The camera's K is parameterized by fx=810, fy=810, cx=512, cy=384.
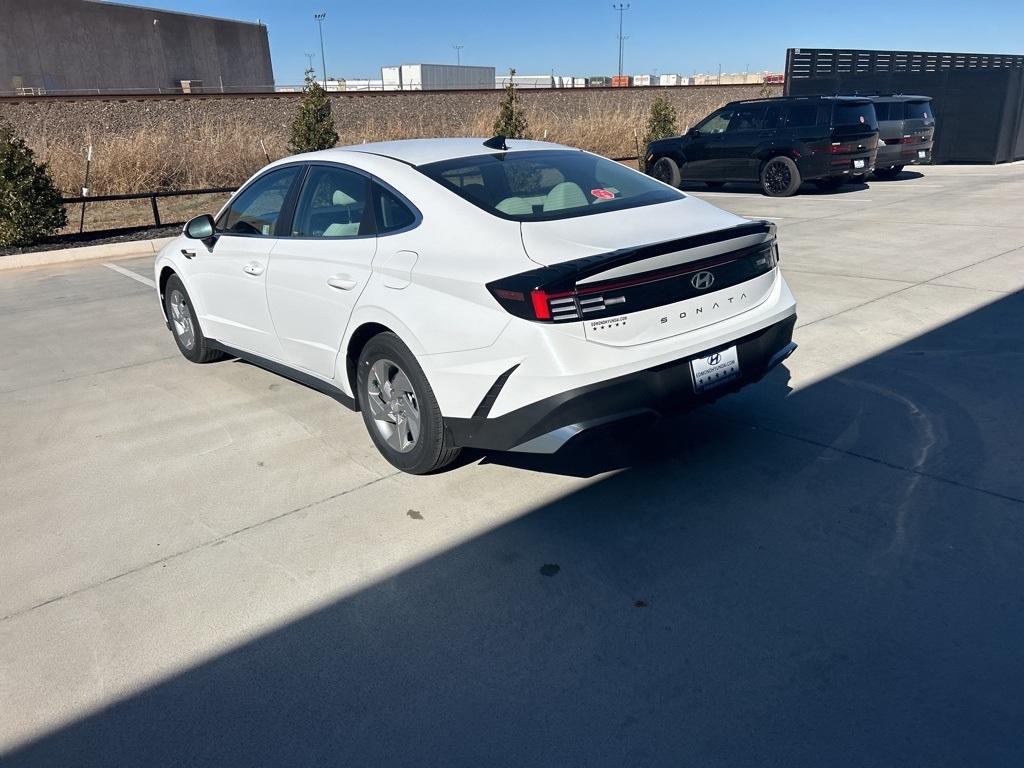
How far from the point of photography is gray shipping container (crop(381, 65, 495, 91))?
265 ft

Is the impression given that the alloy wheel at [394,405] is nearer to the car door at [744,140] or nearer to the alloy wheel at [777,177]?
the alloy wheel at [777,177]

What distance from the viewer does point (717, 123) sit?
16422 mm

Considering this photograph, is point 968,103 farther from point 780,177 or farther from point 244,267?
point 244,267

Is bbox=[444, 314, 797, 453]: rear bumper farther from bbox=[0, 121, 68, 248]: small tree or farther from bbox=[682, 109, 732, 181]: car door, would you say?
bbox=[682, 109, 732, 181]: car door

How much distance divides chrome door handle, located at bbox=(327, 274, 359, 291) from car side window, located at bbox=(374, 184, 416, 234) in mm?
289

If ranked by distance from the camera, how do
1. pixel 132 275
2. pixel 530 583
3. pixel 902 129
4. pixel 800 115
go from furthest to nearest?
pixel 902 129 → pixel 800 115 → pixel 132 275 → pixel 530 583

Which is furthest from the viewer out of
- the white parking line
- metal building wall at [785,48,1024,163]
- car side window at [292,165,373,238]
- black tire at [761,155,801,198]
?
metal building wall at [785,48,1024,163]

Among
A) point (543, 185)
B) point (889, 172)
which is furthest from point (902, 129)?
point (543, 185)

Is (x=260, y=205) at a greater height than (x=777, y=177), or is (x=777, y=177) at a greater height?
(x=260, y=205)

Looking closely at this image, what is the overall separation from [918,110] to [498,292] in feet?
55.5

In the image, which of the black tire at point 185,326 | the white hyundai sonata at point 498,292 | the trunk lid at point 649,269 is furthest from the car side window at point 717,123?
the trunk lid at point 649,269

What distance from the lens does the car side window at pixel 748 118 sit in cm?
1575

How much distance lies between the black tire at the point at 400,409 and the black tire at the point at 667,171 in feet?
46.1

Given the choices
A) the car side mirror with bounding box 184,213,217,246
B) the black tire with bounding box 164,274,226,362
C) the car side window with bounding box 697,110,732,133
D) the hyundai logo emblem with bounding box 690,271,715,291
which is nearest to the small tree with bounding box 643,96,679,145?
the car side window with bounding box 697,110,732,133
